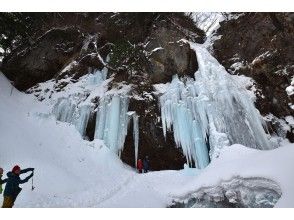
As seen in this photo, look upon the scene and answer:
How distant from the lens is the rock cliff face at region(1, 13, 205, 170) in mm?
18516

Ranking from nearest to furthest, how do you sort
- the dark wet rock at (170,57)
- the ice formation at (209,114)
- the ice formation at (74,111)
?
the ice formation at (209,114), the ice formation at (74,111), the dark wet rock at (170,57)

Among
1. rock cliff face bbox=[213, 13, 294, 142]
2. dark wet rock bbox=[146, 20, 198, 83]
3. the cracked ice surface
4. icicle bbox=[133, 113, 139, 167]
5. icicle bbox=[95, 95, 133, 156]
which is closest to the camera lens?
the cracked ice surface

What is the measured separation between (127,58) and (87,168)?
6.82 metres

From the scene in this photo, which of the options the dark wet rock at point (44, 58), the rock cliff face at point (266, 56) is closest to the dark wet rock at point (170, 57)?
the rock cliff face at point (266, 56)

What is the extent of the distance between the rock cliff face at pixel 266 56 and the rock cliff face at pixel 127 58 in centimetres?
233

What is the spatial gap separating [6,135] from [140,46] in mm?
8719

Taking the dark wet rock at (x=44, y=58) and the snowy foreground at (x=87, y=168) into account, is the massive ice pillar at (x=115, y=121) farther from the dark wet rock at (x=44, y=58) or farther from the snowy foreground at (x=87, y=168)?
the dark wet rock at (x=44, y=58)

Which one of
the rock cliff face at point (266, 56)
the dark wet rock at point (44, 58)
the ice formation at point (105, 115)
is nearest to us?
the rock cliff face at point (266, 56)

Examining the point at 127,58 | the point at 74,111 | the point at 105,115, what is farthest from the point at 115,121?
the point at 127,58

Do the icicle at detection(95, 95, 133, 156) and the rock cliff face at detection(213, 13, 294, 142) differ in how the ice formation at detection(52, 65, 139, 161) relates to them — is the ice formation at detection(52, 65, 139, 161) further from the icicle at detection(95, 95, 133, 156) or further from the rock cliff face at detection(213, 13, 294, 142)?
the rock cliff face at detection(213, 13, 294, 142)

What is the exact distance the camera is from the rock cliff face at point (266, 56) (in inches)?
642

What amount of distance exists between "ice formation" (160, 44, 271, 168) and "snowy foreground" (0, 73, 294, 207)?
1414 millimetres

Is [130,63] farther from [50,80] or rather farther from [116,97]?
[50,80]

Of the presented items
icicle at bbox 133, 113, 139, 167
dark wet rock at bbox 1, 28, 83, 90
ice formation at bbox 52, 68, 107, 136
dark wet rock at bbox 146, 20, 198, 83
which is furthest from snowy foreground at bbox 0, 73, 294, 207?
dark wet rock at bbox 146, 20, 198, 83
